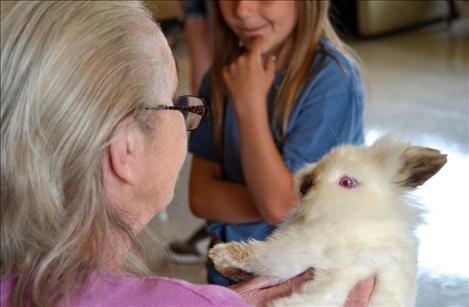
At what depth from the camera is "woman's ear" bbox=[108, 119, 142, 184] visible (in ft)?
2.44

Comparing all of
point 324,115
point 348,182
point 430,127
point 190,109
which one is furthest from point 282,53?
point 430,127

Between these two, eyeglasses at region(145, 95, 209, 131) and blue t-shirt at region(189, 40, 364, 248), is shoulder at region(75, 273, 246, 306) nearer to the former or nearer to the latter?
eyeglasses at region(145, 95, 209, 131)

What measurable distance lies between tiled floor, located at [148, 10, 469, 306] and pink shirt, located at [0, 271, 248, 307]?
515mm

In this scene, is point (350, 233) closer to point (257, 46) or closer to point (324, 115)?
point (324, 115)

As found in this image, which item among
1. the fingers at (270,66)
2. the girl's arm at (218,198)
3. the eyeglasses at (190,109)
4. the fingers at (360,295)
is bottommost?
the girl's arm at (218,198)

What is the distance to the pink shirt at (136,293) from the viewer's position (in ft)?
2.47

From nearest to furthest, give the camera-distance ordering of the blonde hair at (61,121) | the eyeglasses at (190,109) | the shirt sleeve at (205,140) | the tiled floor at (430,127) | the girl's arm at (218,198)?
the blonde hair at (61,121)
the eyeglasses at (190,109)
the girl's arm at (218,198)
the shirt sleeve at (205,140)
the tiled floor at (430,127)

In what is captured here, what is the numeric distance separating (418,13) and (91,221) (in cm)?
479

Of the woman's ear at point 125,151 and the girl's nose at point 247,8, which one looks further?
the girl's nose at point 247,8

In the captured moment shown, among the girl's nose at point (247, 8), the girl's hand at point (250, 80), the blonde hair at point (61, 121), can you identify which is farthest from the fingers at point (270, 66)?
the blonde hair at point (61, 121)

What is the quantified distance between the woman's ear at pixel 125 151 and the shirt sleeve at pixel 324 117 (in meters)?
0.73

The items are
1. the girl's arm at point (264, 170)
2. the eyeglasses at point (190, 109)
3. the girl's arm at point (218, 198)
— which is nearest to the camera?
the eyeglasses at point (190, 109)

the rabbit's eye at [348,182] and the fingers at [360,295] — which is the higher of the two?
the rabbit's eye at [348,182]

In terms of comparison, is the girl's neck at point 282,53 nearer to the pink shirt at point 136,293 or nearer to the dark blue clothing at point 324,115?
the dark blue clothing at point 324,115
